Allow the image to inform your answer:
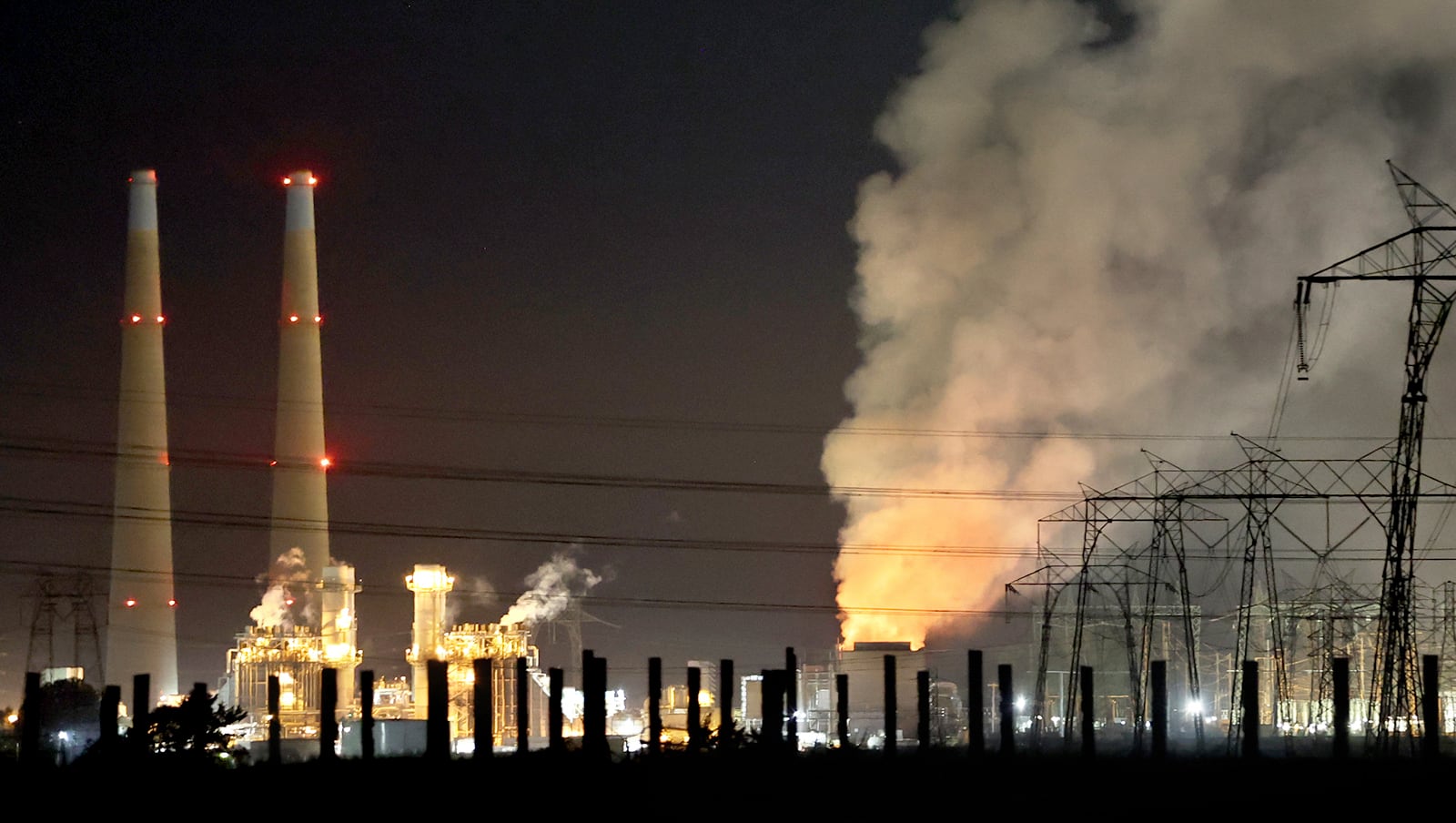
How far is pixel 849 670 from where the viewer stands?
107m

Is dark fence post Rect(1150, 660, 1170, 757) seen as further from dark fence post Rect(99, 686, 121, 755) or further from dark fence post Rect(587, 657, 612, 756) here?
dark fence post Rect(99, 686, 121, 755)

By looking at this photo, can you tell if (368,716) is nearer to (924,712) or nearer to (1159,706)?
(924,712)

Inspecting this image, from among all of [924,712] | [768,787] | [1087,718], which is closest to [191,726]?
[768,787]

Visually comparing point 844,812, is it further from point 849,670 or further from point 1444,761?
point 849,670

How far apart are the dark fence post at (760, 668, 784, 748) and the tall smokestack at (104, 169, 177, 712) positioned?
6554cm

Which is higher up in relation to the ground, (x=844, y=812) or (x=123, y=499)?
(x=123, y=499)

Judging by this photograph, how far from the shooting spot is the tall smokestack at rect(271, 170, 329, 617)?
9819 cm

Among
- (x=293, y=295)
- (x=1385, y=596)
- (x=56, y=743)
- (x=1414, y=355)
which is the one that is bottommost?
(x=56, y=743)

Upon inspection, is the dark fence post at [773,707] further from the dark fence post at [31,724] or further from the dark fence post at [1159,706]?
the dark fence post at [31,724]

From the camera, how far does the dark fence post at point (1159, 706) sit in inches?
1468

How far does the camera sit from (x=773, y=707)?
38000 mm

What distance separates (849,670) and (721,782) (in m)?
73.9

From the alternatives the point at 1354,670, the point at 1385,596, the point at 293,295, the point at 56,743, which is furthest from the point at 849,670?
the point at 1385,596

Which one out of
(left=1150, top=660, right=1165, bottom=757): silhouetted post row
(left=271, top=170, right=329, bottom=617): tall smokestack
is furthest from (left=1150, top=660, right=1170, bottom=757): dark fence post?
(left=271, top=170, right=329, bottom=617): tall smokestack
